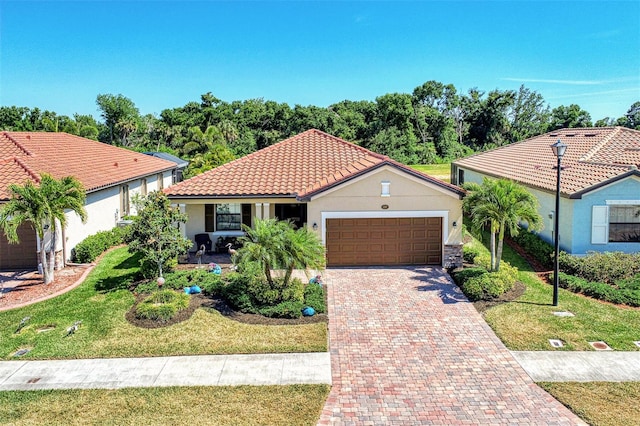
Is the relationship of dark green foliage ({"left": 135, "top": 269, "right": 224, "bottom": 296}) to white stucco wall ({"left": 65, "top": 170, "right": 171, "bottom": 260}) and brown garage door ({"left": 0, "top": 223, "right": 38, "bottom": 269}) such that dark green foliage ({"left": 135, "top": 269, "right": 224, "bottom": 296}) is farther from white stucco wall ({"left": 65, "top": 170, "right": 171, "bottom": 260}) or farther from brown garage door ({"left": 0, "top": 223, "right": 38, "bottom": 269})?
brown garage door ({"left": 0, "top": 223, "right": 38, "bottom": 269})

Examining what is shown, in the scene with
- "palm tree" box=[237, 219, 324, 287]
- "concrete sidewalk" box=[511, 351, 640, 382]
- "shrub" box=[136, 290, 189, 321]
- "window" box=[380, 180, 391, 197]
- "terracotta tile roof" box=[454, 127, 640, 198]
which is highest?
"terracotta tile roof" box=[454, 127, 640, 198]

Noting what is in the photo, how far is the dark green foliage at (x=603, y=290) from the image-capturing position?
14523 mm

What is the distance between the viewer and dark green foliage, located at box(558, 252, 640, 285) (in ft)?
52.8

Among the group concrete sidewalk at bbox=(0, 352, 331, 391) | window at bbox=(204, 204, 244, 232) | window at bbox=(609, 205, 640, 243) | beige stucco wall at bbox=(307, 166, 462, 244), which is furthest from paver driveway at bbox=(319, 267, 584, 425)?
window at bbox=(609, 205, 640, 243)

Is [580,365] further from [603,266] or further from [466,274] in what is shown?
[603,266]

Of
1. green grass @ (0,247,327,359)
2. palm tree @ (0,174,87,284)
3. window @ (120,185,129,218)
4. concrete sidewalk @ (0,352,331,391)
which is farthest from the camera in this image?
window @ (120,185,129,218)

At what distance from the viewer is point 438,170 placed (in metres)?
45.7

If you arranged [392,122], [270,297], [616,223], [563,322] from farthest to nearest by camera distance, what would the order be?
[392,122] < [616,223] < [270,297] < [563,322]

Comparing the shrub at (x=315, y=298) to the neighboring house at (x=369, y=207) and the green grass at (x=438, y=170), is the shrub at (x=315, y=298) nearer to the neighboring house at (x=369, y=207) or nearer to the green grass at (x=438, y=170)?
the neighboring house at (x=369, y=207)

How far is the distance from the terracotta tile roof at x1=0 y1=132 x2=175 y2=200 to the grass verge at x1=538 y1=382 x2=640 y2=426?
17.7 metres

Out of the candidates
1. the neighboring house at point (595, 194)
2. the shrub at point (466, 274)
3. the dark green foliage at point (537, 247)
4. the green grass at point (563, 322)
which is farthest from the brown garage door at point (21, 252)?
the neighboring house at point (595, 194)

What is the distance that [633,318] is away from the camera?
43.8 ft

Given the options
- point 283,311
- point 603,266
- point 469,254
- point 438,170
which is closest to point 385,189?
point 469,254

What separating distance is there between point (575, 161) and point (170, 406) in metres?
20.3
